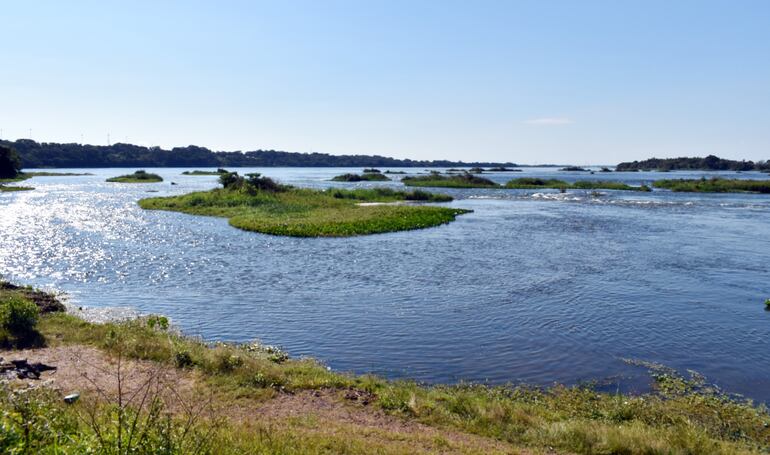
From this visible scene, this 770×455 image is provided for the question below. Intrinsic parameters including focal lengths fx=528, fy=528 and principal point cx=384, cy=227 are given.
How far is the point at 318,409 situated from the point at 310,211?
44.8 metres

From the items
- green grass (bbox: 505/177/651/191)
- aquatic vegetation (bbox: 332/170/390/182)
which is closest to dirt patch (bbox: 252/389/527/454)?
green grass (bbox: 505/177/651/191)

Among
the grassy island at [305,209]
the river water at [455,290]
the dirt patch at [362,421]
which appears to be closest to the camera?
the dirt patch at [362,421]

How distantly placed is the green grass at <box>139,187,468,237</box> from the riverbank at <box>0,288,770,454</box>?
27.1m

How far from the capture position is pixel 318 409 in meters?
11.9

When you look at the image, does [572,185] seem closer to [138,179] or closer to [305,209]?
[305,209]

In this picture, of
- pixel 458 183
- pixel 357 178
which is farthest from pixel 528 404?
pixel 357 178

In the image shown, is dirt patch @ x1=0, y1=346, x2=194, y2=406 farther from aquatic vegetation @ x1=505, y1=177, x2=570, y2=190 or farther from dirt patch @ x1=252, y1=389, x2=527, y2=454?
aquatic vegetation @ x1=505, y1=177, x2=570, y2=190

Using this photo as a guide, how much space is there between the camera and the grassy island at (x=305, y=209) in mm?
44438

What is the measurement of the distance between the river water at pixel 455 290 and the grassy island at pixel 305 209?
2929 mm

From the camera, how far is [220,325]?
767 inches

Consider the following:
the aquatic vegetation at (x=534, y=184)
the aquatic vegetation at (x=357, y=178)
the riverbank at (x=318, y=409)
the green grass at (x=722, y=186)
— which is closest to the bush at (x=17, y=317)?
the riverbank at (x=318, y=409)

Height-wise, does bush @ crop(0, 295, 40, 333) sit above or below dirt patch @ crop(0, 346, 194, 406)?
above

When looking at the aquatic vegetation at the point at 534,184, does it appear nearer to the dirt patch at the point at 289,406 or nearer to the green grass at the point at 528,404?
the green grass at the point at 528,404

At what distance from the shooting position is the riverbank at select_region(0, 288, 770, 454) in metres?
8.45
